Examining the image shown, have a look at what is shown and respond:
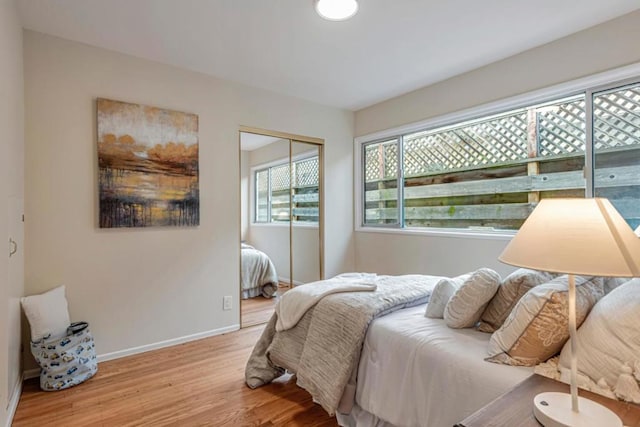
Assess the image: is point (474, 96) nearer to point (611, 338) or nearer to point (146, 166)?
point (611, 338)

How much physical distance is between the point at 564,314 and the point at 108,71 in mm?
3321

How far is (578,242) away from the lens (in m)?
0.90

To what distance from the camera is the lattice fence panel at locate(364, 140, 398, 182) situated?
4.05 metres

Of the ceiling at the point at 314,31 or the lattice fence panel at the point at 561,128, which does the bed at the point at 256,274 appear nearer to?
the ceiling at the point at 314,31

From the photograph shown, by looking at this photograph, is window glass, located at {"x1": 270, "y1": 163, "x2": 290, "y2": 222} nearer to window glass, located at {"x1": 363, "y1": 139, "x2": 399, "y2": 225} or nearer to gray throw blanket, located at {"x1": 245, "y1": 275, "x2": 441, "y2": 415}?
window glass, located at {"x1": 363, "y1": 139, "x2": 399, "y2": 225}

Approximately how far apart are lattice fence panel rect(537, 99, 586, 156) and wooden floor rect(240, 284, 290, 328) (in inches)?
118

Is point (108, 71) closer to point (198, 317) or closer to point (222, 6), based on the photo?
point (222, 6)

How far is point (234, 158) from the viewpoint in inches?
132

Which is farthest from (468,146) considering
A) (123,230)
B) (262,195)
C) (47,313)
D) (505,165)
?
(47,313)

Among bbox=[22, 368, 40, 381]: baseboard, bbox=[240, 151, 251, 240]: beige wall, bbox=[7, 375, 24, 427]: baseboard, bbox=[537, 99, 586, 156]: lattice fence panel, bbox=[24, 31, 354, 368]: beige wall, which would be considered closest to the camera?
bbox=[7, 375, 24, 427]: baseboard

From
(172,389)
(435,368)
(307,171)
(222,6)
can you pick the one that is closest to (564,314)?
(435,368)

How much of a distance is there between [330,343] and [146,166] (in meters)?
2.12

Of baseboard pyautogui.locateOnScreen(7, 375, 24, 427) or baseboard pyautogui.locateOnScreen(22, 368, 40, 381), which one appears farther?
baseboard pyautogui.locateOnScreen(22, 368, 40, 381)

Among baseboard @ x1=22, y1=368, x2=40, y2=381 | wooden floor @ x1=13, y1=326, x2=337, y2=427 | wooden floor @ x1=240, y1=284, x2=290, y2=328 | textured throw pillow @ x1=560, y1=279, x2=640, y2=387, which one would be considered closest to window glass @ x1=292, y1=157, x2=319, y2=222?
wooden floor @ x1=240, y1=284, x2=290, y2=328
